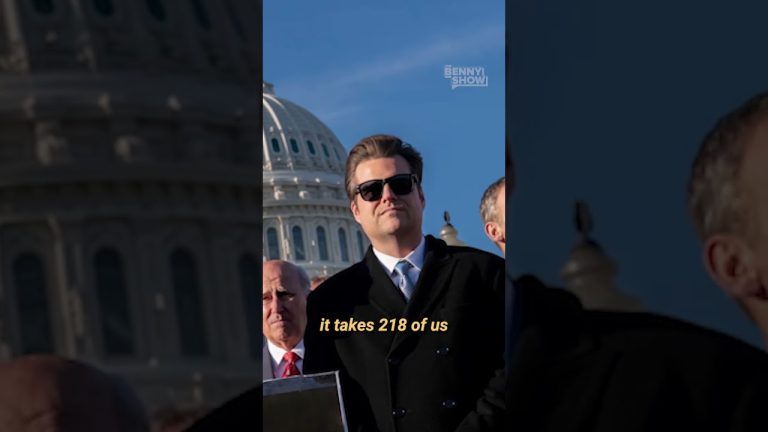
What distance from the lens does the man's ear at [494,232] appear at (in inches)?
116

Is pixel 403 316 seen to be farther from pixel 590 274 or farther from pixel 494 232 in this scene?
pixel 590 274

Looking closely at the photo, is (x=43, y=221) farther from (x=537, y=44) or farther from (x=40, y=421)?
(x=537, y=44)

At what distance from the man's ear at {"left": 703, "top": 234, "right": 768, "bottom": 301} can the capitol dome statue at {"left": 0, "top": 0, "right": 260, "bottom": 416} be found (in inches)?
40.1

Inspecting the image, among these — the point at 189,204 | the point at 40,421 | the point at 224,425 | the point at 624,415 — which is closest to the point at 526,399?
the point at 624,415

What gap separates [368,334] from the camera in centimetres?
297

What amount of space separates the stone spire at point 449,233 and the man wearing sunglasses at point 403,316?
14mm

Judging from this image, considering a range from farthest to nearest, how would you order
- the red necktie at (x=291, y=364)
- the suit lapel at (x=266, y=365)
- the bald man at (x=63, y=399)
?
1. the red necktie at (x=291, y=364)
2. the suit lapel at (x=266, y=365)
3. the bald man at (x=63, y=399)

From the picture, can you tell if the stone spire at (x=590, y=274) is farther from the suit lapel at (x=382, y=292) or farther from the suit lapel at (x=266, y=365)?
the suit lapel at (x=266, y=365)

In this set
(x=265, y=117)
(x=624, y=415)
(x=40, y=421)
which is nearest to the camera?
(x=40, y=421)

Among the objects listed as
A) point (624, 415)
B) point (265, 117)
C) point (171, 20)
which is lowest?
point (624, 415)

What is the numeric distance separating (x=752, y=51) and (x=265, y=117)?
1.12 m
